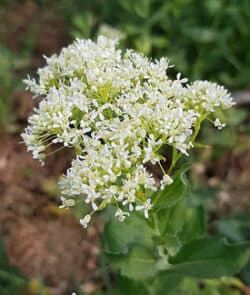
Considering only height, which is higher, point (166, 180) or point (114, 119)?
point (114, 119)

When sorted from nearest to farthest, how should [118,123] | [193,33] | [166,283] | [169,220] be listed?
1. [118,123]
2. [169,220]
3. [166,283]
4. [193,33]

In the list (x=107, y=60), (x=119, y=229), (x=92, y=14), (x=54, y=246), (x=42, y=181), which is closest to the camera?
(x=107, y=60)

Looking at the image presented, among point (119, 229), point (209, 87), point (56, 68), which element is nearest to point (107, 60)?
point (56, 68)

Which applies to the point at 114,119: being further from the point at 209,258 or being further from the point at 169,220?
the point at 209,258

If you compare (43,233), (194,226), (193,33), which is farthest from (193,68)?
(194,226)

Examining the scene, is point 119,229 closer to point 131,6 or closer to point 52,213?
point 52,213

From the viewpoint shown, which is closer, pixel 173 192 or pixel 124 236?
pixel 173 192

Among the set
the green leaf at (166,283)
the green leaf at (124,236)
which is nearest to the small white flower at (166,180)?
the green leaf at (124,236)
